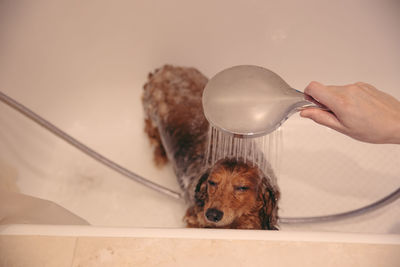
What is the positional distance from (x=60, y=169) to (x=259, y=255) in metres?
1.34

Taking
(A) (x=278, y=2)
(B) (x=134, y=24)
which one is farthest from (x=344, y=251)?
(B) (x=134, y=24)

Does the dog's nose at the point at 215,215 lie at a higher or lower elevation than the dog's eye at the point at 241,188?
lower

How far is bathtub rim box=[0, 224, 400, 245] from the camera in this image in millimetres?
773

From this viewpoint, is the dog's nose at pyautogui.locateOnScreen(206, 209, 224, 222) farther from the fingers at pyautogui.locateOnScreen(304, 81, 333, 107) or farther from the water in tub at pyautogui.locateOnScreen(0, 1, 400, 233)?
the fingers at pyautogui.locateOnScreen(304, 81, 333, 107)

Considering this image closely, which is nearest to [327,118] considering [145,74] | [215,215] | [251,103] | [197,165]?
[251,103]

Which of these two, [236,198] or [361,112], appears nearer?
[361,112]

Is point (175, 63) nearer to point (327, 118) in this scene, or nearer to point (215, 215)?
point (215, 215)

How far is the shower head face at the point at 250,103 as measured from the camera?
0.92 metres

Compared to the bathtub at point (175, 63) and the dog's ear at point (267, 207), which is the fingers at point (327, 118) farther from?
the bathtub at point (175, 63)

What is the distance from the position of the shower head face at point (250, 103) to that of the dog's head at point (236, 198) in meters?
0.32

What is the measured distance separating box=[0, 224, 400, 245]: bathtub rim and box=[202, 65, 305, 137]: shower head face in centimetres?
30

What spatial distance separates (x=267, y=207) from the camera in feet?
4.12

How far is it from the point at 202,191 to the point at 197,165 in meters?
0.18

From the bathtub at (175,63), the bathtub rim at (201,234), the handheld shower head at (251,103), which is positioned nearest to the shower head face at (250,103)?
the handheld shower head at (251,103)
